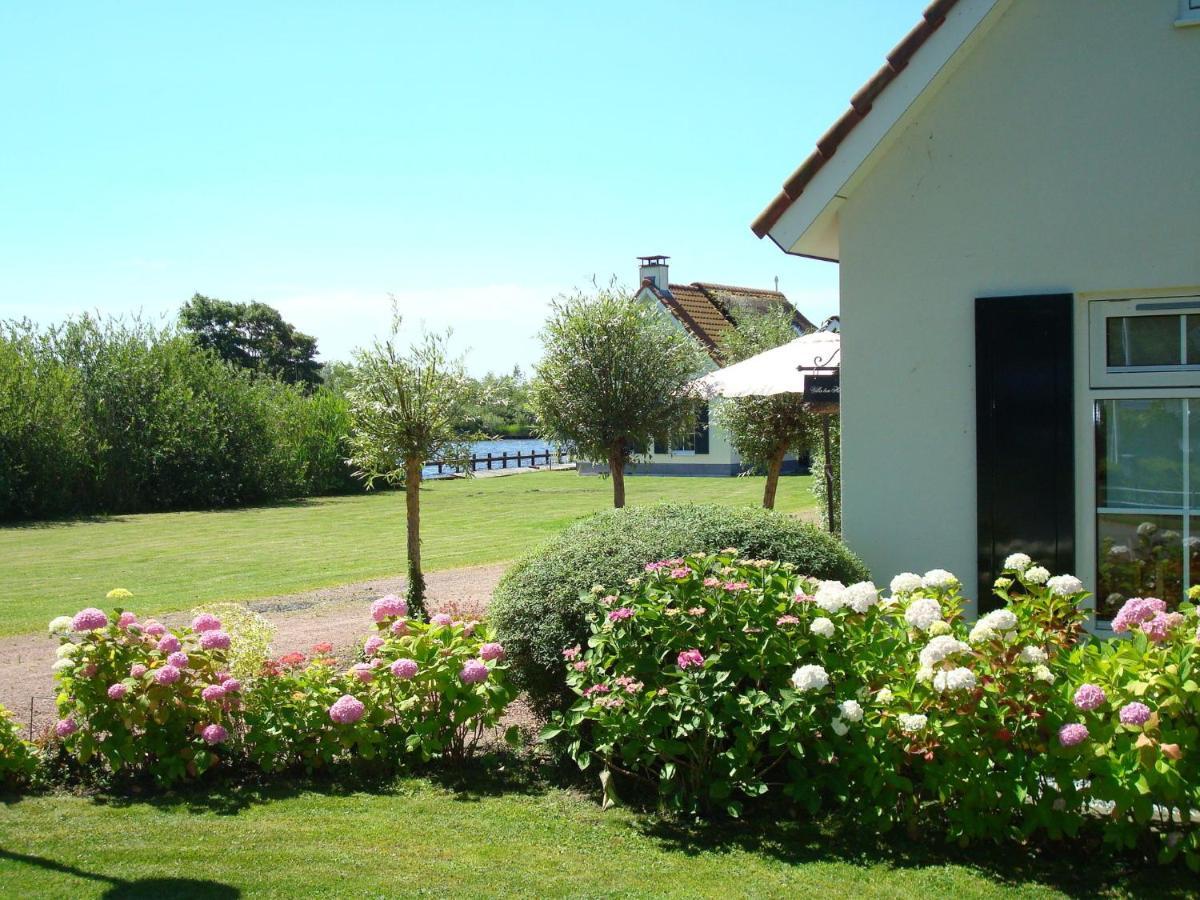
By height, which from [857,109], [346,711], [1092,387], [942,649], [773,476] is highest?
[857,109]

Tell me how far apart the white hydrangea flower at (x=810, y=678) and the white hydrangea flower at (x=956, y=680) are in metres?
0.45

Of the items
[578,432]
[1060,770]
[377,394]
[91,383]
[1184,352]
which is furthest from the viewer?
[91,383]

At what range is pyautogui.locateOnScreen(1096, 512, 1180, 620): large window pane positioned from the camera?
5.76 m

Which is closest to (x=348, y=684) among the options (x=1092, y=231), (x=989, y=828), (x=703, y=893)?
(x=703, y=893)

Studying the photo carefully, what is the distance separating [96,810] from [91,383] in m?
28.4

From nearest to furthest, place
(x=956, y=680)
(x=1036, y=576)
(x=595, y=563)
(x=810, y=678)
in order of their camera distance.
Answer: (x=956, y=680) → (x=810, y=678) → (x=1036, y=576) → (x=595, y=563)

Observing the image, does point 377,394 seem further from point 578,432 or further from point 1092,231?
point 1092,231

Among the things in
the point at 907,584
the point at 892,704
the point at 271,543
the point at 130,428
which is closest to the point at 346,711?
the point at 892,704

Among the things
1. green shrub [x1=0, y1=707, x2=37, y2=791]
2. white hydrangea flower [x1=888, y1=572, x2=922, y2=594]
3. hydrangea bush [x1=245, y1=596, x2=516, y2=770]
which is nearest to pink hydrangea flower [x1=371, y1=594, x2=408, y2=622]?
hydrangea bush [x1=245, y1=596, x2=516, y2=770]

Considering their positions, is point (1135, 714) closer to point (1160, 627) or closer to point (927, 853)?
point (1160, 627)

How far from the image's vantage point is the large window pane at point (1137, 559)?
18.9 ft

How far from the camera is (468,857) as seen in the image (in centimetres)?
443

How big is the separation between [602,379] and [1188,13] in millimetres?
9906

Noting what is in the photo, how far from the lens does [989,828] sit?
165 inches
